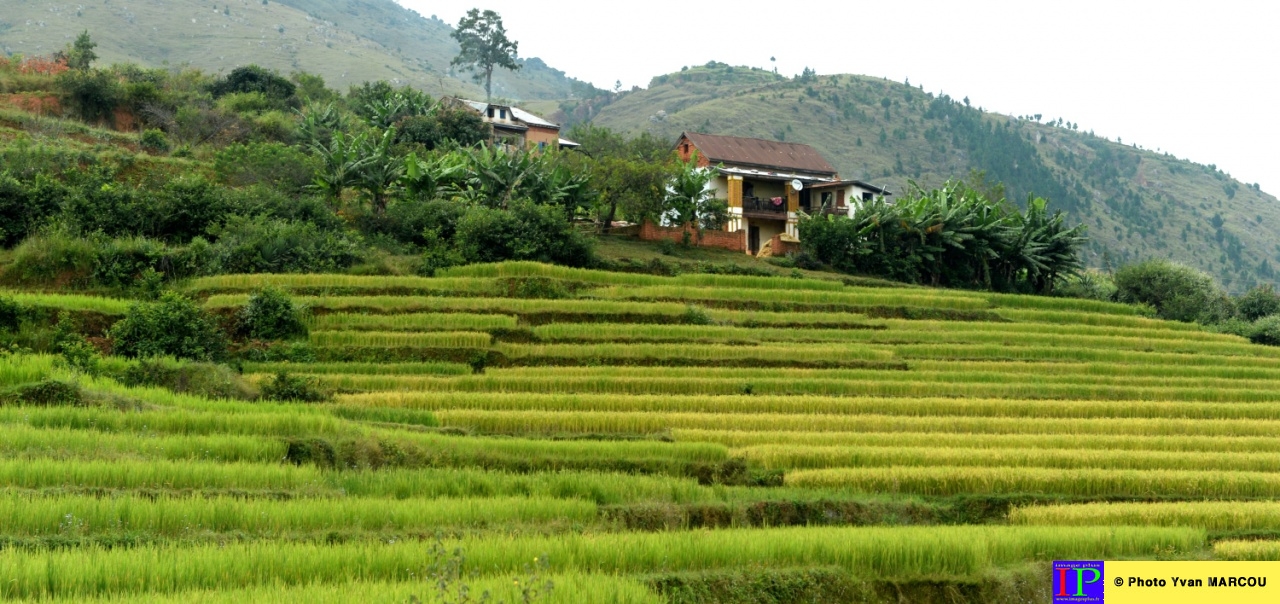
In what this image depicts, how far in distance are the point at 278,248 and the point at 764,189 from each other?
24.3 m

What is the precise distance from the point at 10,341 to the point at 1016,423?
1951 centimetres

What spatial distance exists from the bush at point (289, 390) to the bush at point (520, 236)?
11011 millimetres

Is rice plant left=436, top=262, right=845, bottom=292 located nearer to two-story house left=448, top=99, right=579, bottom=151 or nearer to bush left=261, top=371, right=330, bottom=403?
bush left=261, top=371, right=330, bottom=403

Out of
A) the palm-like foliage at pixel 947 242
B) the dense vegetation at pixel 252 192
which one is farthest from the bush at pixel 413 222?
the palm-like foliage at pixel 947 242

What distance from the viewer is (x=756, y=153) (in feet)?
158

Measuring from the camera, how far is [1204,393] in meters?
23.8

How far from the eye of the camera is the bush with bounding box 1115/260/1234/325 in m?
38.3

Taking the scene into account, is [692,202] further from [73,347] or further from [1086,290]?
[73,347]

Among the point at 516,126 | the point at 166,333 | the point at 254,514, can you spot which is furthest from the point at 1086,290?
the point at 254,514

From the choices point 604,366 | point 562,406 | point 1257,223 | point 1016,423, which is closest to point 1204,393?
point 1016,423

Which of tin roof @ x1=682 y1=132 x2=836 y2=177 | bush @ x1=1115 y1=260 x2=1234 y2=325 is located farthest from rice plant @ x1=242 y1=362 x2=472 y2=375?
bush @ x1=1115 y1=260 x2=1234 y2=325

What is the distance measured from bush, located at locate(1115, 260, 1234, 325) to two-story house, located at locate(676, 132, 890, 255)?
10575 millimetres

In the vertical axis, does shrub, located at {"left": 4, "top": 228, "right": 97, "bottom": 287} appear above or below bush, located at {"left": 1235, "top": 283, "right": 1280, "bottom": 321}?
above

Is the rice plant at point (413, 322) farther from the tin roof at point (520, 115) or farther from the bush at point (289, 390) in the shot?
the tin roof at point (520, 115)
